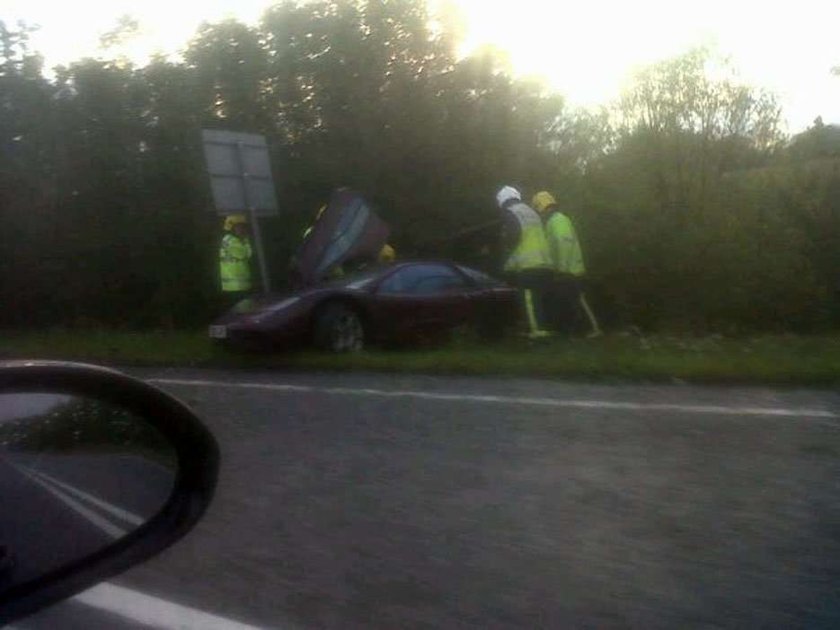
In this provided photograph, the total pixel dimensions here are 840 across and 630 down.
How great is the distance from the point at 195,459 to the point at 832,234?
1768 centimetres

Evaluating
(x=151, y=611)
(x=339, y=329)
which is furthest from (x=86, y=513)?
(x=339, y=329)

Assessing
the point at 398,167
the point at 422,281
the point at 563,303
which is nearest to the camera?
the point at 422,281

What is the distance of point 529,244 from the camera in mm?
17062

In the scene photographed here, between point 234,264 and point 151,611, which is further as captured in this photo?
point 234,264

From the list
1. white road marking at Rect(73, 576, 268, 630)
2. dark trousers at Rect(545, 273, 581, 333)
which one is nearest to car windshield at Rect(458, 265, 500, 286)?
dark trousers at Rect(545, 273, 581, 333)

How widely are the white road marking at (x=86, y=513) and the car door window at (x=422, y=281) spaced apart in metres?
12.9

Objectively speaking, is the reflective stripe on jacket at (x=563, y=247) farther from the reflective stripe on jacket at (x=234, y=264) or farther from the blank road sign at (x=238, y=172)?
the reflective stripe on jacket at (x=234, y=264)

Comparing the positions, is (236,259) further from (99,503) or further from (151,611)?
(99,503)

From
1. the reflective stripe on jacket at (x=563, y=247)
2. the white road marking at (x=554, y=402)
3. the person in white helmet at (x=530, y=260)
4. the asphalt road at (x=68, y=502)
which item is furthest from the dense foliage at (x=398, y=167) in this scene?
the asphalt road at (x=68, y=502)

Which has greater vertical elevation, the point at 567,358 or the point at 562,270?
the point at 562,270

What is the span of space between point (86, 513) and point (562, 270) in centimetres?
1414

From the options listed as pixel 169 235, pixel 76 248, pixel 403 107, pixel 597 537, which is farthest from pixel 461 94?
pixel 597 537

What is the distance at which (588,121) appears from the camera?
866 inches

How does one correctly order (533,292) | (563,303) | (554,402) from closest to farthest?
(554,402) < (533,292) < (563,303)
